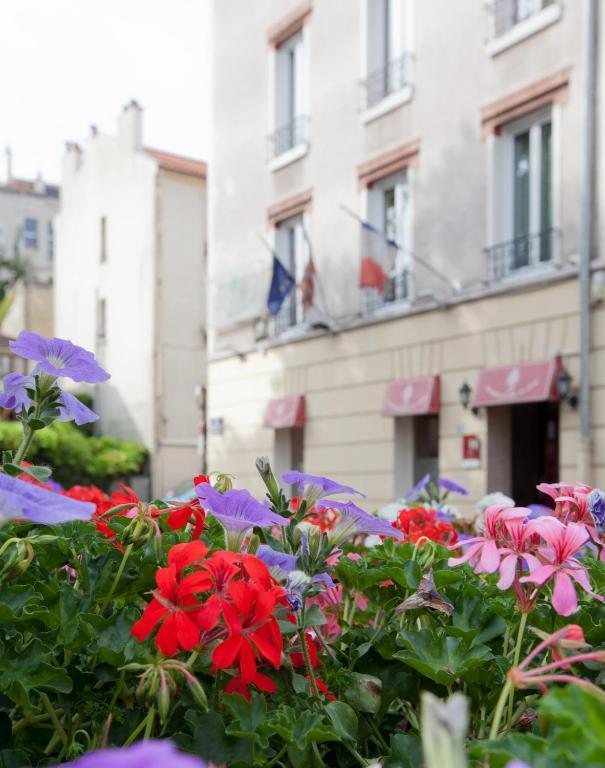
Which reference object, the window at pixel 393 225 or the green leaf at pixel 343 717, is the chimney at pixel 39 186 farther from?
the green leaf at pixel 343 717

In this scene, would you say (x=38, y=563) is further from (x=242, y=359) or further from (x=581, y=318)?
(x=242, y=359)

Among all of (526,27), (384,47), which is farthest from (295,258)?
(526,27)

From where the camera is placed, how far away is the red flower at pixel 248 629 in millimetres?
979

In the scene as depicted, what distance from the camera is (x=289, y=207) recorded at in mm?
15469

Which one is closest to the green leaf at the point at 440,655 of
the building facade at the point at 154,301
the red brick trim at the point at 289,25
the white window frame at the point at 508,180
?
the white window frame at the point at 508,180

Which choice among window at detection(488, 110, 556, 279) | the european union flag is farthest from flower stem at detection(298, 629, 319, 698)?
the european union flag

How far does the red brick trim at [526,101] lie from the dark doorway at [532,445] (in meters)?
3.71

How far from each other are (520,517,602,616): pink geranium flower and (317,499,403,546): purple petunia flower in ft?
0.64

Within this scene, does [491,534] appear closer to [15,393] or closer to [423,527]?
[15,393]

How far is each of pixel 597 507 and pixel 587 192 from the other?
30.2ft

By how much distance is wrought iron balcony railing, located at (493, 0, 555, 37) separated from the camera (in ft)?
36.3

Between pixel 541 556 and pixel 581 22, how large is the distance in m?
10.3

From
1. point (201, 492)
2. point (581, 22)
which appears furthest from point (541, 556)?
point (581, 22)

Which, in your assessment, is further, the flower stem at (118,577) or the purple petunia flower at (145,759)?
the flower stem at (118,577)
